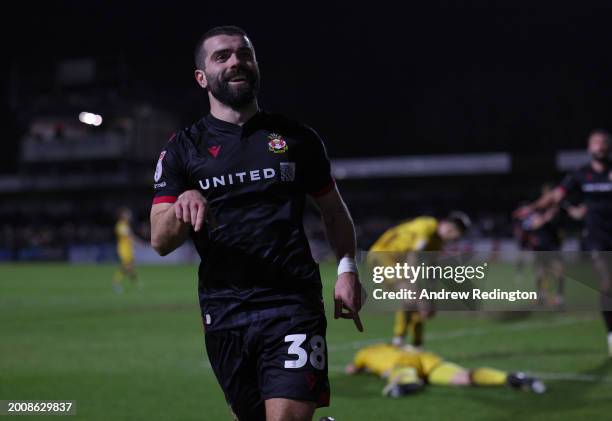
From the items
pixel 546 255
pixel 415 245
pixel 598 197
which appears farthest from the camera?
pixel 546 255

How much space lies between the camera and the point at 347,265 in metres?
3.89

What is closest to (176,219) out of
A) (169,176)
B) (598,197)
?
(169,176)

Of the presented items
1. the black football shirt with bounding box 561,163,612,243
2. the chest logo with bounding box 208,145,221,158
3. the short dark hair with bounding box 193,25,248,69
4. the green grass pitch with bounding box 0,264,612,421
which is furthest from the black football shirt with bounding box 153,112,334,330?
the black football shirt with bounding box 561,163,612,243

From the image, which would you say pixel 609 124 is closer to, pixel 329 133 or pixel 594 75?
pixel 594 75

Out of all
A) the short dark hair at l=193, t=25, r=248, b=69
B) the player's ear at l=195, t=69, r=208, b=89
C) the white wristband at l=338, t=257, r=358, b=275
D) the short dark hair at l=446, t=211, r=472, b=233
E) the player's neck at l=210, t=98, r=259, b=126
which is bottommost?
the white wristband at l=338, t=257, r=358, b=275

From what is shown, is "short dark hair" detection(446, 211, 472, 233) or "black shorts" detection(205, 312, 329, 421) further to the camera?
"short dark hair" detection(446, 211, 472, 233)

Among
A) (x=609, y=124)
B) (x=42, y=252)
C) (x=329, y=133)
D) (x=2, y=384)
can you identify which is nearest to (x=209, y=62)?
(x=2, y=384)

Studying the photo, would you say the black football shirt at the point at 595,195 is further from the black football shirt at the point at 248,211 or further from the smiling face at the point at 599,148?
the black football shirt at the point at 248,211

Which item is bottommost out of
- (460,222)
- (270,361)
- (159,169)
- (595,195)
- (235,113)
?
(270,361)

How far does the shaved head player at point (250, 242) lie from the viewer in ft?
12.1

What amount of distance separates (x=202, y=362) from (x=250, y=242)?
241 inches

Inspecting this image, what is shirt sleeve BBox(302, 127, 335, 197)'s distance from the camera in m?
3.86

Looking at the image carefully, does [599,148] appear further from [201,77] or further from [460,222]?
[201,77]

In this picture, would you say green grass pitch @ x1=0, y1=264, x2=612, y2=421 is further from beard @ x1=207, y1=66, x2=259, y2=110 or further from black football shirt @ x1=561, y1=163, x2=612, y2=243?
beard @ x1=207, y1=66, x2=259, y2=110
